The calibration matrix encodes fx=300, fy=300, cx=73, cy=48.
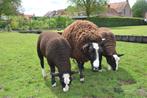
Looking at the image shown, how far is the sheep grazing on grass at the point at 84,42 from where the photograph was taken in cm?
990

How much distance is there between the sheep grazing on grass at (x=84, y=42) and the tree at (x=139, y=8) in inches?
3639

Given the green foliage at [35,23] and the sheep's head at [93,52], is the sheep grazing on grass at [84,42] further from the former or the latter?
the green foliage at [35,23]

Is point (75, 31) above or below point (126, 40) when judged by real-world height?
above

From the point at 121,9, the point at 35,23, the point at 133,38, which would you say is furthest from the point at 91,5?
the point at 133,38

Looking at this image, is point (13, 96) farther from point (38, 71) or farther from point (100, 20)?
point (100, 20)

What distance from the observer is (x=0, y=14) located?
68250 mm

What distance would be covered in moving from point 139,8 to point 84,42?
96324 millimetres

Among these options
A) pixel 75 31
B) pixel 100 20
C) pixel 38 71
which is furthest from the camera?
pixel 100 20

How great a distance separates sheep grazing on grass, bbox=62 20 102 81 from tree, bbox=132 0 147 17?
9243cm

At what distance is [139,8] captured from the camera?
103 metres

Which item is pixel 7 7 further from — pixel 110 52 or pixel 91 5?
pixel 110 52

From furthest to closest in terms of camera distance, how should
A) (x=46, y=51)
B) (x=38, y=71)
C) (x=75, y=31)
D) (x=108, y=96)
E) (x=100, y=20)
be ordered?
1. (x=100, y=20)
2. (x=38, y=71)
3. (x=75, y=31)
4. (x=46, y=51)
5. (x=108, y=96)

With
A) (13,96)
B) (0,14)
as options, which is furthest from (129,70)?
(0,14)

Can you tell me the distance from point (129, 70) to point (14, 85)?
4.97m
